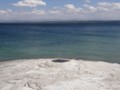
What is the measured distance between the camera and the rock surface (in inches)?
602

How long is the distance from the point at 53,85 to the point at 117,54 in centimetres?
2248

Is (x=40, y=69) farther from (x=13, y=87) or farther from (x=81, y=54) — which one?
(x=81, y=54)

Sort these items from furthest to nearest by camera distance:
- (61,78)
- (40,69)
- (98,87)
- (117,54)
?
(117,54) < (40,69) < (61,78) < (98,87)

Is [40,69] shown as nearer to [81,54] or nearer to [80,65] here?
[80,65]

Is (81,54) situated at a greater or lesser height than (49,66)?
lesser

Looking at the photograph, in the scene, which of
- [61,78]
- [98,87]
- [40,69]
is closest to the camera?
[98,87]

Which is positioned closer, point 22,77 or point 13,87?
point 13,87

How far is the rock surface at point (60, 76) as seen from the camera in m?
15.3

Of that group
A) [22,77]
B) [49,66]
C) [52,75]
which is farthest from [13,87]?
[49,66]

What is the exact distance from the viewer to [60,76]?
17125 mm

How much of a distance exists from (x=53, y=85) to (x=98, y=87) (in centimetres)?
288

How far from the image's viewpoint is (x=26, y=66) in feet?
66.0

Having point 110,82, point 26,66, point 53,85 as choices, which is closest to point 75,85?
point 53,85

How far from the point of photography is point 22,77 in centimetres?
A: 1706
